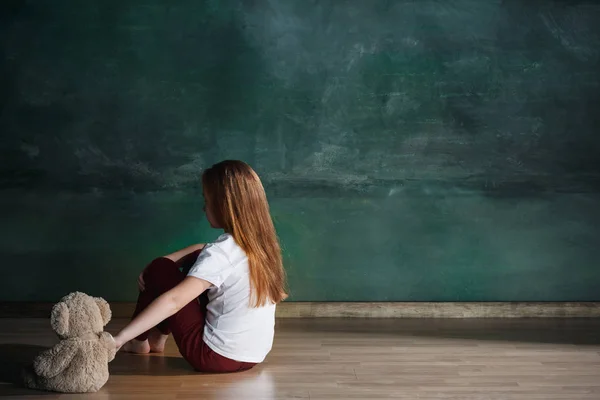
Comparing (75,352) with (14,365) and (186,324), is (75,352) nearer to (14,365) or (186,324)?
(186,324)

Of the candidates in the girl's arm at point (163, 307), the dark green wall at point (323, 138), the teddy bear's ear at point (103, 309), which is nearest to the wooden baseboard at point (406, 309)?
the dark green wall at point (323, 138)

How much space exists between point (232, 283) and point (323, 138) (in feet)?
4.36

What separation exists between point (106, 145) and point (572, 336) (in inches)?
90.7

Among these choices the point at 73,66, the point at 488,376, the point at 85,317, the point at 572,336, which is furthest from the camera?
the point at 73,66

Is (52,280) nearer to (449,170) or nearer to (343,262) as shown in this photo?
(343,262)

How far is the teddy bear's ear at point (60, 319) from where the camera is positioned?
8.89 feet

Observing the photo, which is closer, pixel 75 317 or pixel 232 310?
pixel 75 317

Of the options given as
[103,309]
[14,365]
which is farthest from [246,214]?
[14,365]

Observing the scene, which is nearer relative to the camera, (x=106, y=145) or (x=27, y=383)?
(x=27, y=383)

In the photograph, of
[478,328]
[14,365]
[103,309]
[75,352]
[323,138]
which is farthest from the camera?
[323,138]

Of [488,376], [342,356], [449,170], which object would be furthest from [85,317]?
[449,170]

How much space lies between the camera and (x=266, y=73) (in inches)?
159

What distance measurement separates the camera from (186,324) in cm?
295

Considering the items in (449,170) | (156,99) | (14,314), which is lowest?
(14,314)
